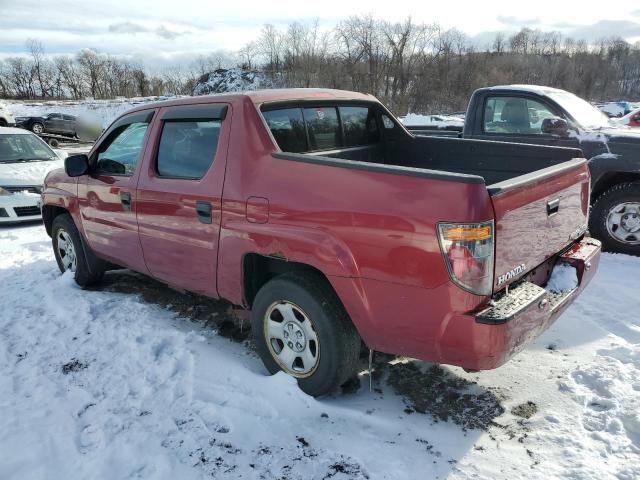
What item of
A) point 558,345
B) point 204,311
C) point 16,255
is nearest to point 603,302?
point 558,345

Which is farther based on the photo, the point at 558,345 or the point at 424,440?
the point at 558,345

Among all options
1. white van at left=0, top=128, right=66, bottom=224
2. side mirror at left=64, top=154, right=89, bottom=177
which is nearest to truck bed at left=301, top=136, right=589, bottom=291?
side mirror at left=64, top=154, right=89, bottom=177

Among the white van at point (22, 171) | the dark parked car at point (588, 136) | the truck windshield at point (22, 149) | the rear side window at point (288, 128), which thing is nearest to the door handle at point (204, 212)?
the rear side window at point (288, 128)

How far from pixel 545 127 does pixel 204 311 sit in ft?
15.0

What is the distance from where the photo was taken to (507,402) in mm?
3078

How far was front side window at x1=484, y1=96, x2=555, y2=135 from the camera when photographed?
6.37 metres

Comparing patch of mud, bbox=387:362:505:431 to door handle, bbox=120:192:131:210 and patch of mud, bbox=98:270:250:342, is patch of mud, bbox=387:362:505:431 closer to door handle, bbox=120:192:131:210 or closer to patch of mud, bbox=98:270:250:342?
patch of mud, bbox=98:270:250:342

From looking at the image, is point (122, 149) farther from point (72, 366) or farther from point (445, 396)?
point (445, 396)

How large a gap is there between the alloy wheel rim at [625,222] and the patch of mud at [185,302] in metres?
4.45

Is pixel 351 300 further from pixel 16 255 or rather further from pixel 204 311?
pixel 16 255

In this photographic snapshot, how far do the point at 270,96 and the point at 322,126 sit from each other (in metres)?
0.53

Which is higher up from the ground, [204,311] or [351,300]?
[351,300]

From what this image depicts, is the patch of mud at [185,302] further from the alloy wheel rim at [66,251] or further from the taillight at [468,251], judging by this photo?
the taillight at [468,251]

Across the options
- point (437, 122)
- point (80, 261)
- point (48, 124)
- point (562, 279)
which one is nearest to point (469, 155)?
point (562, 279)
